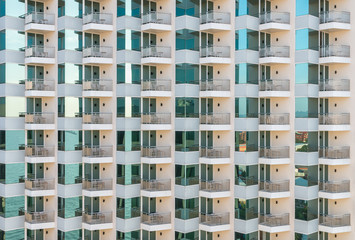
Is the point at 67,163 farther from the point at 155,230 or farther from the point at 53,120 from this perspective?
the point at 155,230

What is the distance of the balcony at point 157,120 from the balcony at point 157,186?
3906mm

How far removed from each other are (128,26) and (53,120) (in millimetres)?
8718

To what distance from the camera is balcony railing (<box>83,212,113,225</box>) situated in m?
34.8

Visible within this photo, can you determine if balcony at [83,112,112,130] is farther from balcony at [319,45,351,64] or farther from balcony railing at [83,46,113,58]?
balcony at [319,45,351,64]

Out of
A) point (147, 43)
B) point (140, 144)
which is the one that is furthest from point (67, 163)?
point (147, 43)

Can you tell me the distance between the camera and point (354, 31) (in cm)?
→ 3528

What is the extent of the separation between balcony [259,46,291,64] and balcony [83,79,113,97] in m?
11.3

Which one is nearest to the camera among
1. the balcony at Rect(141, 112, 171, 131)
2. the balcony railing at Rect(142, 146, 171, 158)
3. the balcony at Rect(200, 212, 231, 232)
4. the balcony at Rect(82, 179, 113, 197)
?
the balcony at Rect(82, 179, 113, 197)

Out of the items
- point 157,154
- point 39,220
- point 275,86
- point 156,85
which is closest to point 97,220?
point 39,220

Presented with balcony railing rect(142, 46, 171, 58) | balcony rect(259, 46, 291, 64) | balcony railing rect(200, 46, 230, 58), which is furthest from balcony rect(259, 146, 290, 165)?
balcony railing rect(142, 46, 171, 58)

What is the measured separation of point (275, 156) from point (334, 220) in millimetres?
6188

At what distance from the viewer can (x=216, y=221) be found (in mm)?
35562

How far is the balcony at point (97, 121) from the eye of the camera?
3481 cm

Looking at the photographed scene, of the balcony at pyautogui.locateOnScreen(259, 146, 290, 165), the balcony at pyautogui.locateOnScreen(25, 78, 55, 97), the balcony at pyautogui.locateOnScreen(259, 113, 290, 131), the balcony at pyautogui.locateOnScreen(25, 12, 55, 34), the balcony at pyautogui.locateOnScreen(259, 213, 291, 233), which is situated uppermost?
the balcony at pyautogui.locateOnScreen(25, 12, 55, 34)
